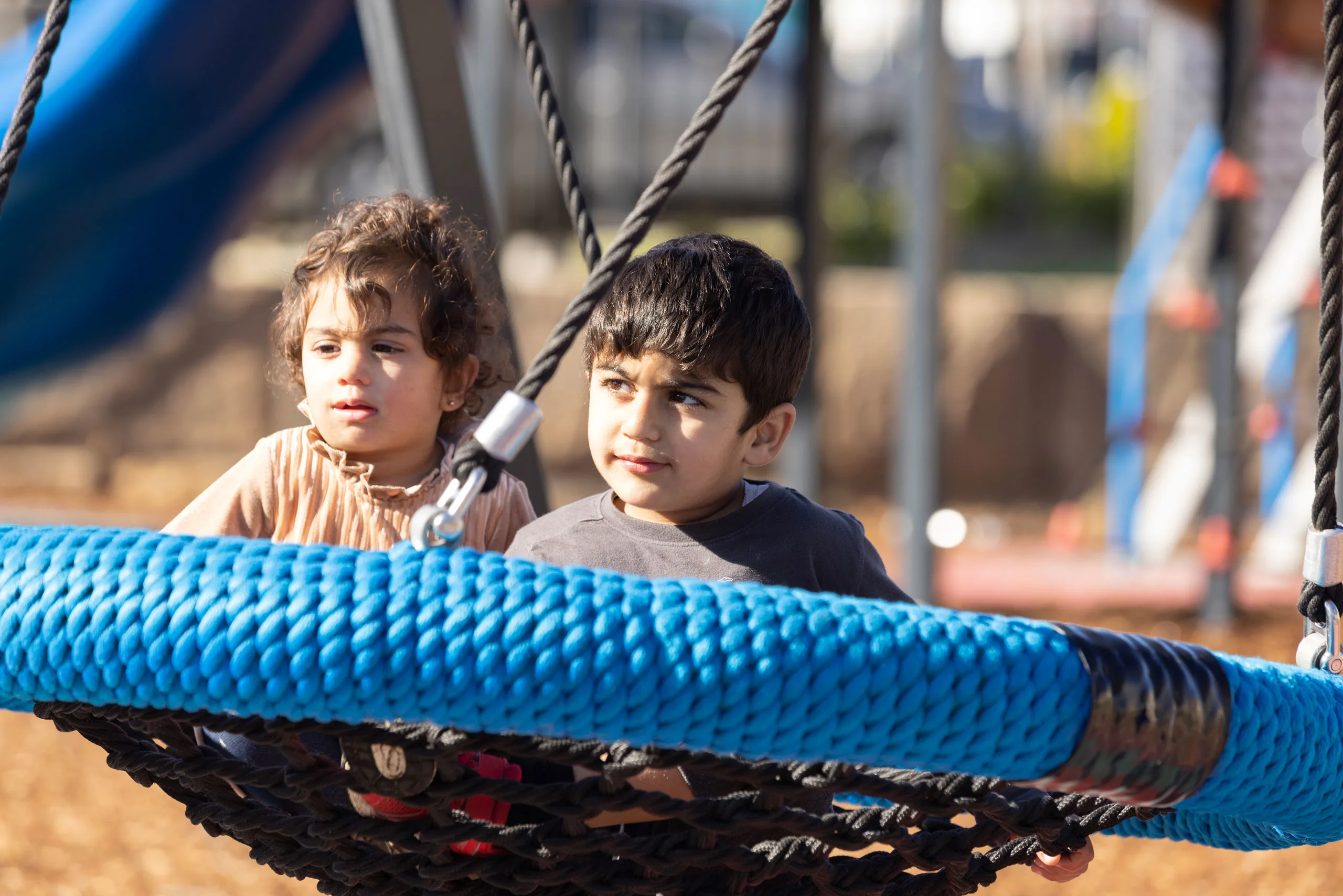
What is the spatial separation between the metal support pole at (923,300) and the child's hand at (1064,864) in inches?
119

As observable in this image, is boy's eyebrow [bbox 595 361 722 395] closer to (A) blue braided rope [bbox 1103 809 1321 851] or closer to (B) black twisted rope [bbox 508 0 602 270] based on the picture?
(B) black twisted rope [bbox 508 0 602 270]

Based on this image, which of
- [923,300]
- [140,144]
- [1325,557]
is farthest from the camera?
[923,300]

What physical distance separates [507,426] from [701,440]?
1.13ft

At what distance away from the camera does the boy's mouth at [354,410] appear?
1.39m

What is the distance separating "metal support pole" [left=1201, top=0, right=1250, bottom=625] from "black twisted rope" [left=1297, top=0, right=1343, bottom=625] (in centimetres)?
366

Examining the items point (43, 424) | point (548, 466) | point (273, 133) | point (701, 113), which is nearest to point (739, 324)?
point (701, 113)

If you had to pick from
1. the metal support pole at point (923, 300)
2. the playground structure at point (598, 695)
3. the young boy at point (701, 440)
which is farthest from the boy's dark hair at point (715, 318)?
the metal support pole at point (923, 300)

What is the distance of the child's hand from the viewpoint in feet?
3.94

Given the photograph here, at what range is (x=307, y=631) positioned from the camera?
0.83m

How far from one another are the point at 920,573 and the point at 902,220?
1.15 metres

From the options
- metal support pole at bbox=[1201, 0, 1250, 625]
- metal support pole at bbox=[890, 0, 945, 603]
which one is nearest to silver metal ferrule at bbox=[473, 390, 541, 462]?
metal support pole at bbox=[890, 0, 945, 603]

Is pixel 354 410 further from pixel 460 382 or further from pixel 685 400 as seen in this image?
pixel 685 400

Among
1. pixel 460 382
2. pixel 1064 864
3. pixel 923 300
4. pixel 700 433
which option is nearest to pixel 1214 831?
pixel 1064 864

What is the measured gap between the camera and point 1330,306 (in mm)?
1103
